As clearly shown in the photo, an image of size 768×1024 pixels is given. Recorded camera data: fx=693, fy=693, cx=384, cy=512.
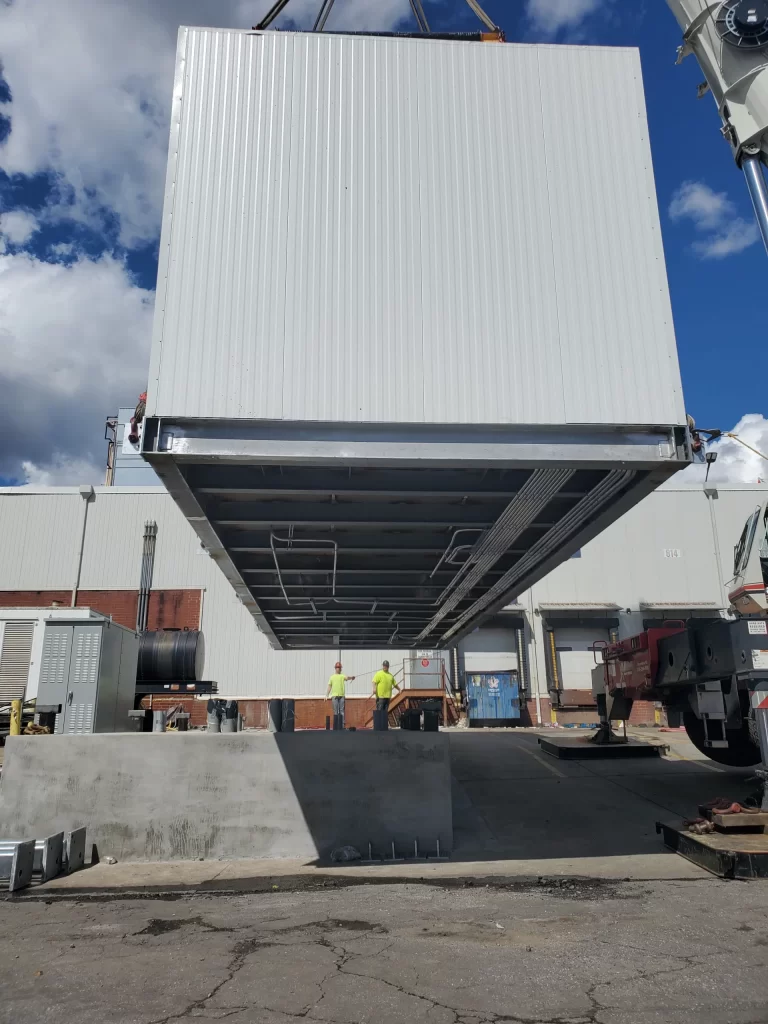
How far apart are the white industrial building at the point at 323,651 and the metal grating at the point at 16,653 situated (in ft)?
28.4

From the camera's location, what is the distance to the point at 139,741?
9.31 metres

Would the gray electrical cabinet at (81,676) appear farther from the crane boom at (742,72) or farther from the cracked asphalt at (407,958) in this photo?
the crane boom at (742,72)

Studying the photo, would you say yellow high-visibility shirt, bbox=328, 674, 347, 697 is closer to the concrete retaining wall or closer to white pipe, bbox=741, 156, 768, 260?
the concrete retaining wall

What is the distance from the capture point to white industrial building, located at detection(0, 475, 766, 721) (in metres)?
25.3

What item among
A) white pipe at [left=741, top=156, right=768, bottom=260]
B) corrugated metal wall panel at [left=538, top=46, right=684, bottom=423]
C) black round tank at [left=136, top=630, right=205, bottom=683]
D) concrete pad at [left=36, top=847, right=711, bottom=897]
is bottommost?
concrete pad at [left=36, top=847, right=711, bottom=897]

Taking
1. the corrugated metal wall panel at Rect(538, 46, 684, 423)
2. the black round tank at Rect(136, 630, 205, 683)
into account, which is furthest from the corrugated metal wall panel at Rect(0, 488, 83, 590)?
the corrugated metal wall panel at Rect(538, 46, 684, 423)

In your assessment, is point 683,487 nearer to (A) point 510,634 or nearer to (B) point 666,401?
(A) point 510,634

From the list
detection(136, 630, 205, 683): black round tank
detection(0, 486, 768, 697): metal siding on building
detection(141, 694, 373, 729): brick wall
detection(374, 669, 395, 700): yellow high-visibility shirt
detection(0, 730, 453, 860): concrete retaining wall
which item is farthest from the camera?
detection(0, 486, 768, 697): metal siding on building

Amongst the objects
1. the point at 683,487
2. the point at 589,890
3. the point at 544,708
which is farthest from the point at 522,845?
the point at 683,487

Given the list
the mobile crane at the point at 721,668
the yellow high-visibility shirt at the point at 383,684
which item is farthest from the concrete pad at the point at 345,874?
the yellow high-visibility shirt at the point at 383,684

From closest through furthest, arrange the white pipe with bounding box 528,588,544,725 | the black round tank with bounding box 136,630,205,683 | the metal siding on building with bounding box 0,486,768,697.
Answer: the black round tank with bounding box 136,630,205,683, the white pipe with bounding box 528,588,544,725, the metal siding on building with bounding box 0,486,768,697

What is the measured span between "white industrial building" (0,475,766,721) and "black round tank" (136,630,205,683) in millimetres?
7920

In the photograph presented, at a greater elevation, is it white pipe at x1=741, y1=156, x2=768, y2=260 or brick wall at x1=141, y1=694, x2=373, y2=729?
white pipe at x1=741, y1=156, x2=768, y2=260

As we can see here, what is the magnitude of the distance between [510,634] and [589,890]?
19.8 metres
